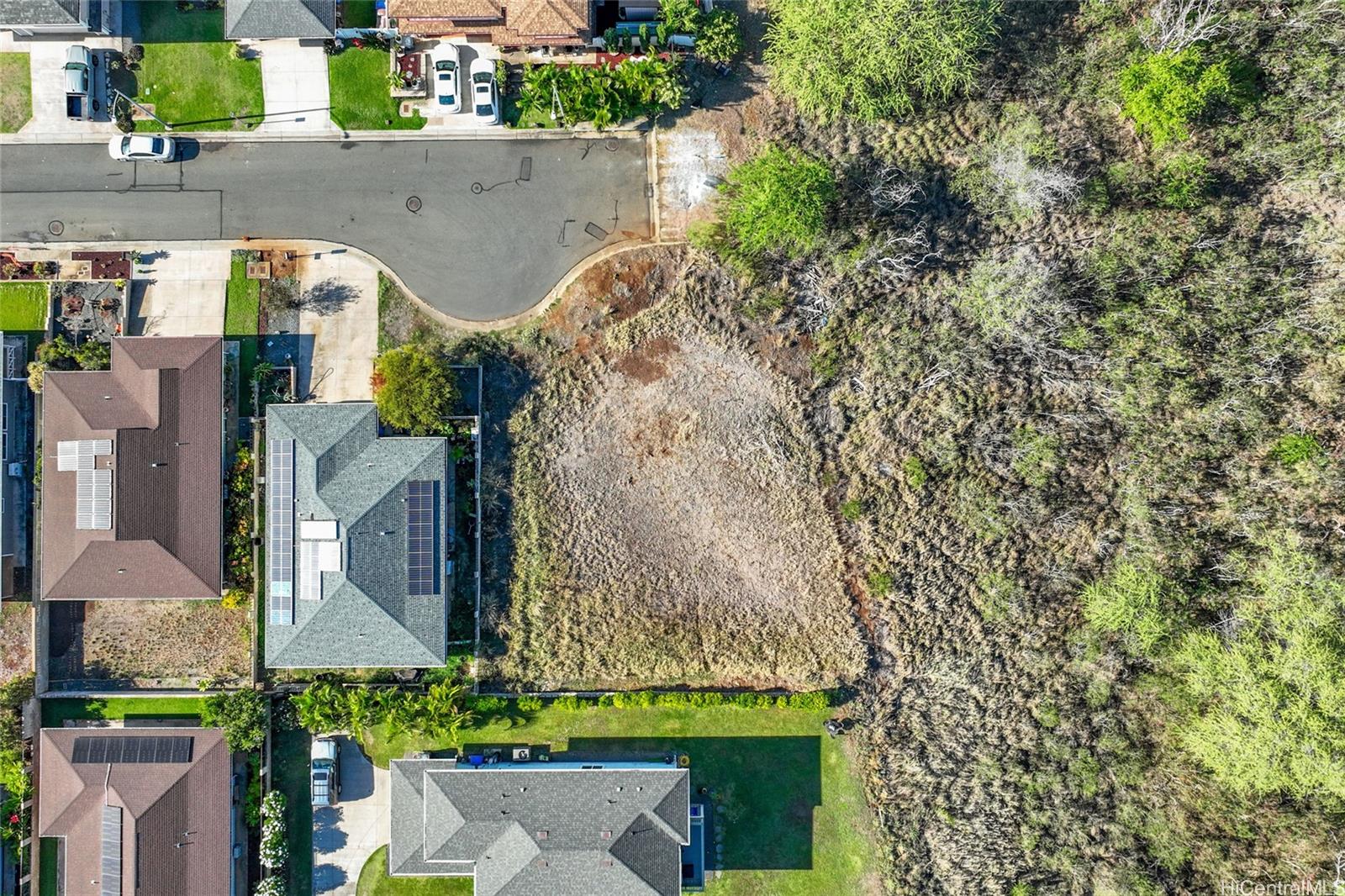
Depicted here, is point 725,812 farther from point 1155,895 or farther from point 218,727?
point 218,727

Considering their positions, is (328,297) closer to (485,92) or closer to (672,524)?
(485,92)

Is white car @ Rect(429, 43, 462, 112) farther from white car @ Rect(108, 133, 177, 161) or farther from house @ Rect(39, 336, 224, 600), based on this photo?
house @ Rect(39, 336, 224, 600)

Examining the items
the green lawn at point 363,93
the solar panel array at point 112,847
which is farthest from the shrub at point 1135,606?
the solar panel array at point 112,847

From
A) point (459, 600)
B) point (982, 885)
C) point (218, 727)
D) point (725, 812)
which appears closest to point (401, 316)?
point (459, 600)

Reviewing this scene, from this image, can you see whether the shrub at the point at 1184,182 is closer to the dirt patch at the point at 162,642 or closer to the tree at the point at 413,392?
the tree at the point at 413,392

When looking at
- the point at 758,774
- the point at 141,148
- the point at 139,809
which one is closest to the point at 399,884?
the point at 139,809

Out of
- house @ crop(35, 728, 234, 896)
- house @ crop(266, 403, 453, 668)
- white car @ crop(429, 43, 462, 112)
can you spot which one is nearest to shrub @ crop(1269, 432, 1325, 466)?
house @ crop(266, 403, 453, 668)
